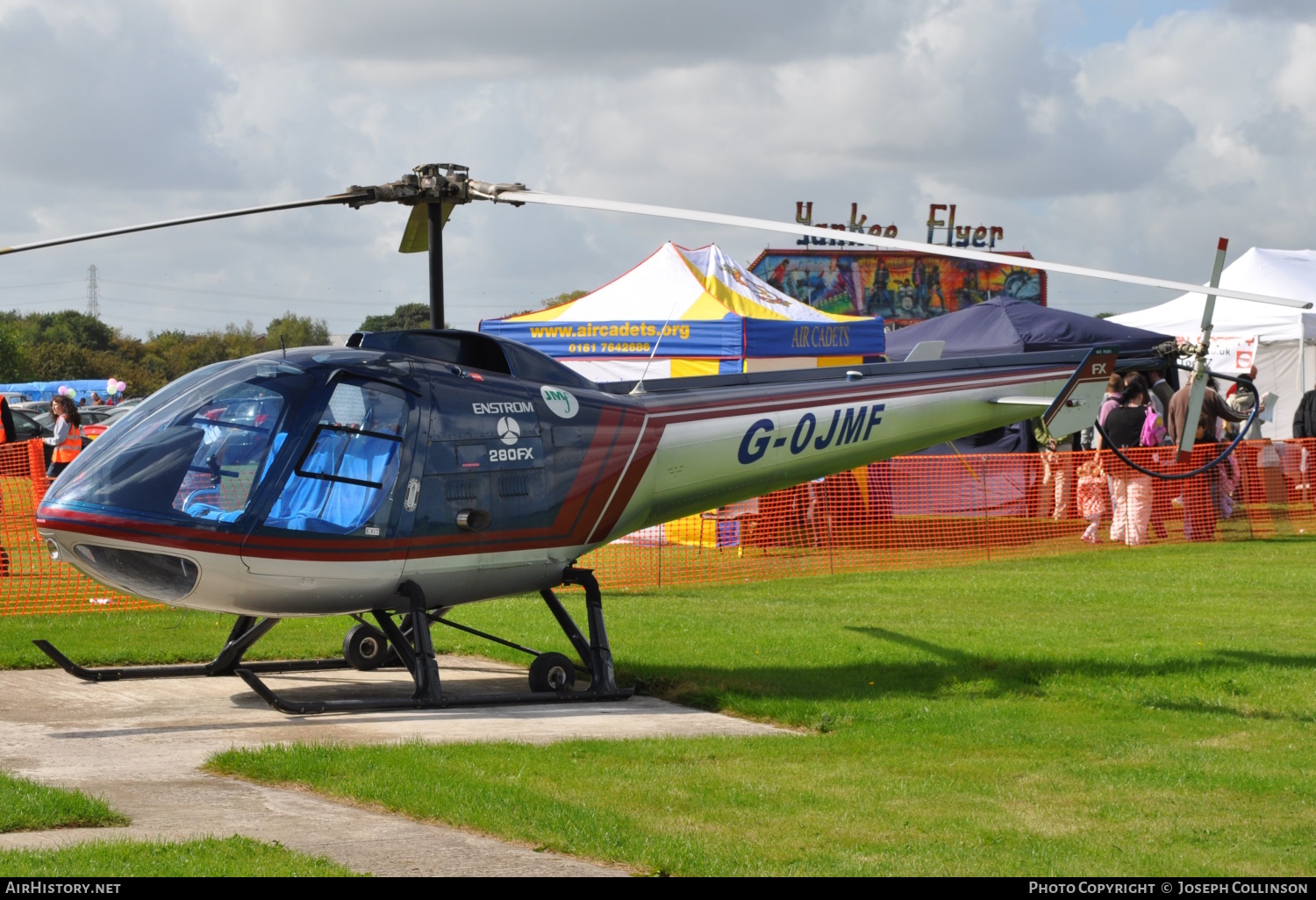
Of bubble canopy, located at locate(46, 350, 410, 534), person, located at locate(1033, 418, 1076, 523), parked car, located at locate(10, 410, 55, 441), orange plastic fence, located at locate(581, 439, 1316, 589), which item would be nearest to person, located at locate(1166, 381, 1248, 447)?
orange plastic fence, located at locate(581, 439, 1316, 589)

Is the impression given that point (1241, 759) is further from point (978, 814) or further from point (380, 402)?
point (380, 402)

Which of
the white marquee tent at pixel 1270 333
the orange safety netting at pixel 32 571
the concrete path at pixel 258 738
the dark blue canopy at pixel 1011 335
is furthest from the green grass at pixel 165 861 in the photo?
the white marquee tent at pixel 1270 333

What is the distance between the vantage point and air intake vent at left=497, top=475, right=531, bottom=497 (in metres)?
9.48

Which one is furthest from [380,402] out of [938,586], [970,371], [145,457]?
[938,586]

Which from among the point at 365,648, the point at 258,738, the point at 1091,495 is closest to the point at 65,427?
the point at 365,648

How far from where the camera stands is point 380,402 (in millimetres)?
8930

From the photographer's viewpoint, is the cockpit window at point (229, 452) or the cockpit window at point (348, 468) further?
the cockpit window at point (348, 468)

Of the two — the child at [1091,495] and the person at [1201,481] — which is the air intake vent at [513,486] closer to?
the child at [1091,495]

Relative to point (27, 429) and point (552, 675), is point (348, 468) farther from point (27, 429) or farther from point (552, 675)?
point (27, 429)

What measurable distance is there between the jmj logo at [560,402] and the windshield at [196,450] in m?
1.79

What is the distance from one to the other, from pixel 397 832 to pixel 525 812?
2.07 ft

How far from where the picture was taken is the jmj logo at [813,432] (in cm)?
1071

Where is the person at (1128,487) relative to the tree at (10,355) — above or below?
below

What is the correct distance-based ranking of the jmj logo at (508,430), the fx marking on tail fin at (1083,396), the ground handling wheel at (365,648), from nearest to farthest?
the jmj logo at (508,430), the ground handling wheel at (365,648), the fx marking on tail fin at (1083,396)
